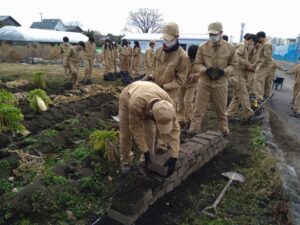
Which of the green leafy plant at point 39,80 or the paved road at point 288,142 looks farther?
the green leafy plant at point 39,80

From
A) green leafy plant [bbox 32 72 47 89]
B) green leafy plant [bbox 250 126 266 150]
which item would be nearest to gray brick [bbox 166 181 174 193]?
green leafy plant [bbox 250 126 266 150]

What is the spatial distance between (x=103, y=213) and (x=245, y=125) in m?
4.42

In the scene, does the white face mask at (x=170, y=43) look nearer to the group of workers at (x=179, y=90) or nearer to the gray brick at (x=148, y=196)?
the group of workers at (x=179, y=90)

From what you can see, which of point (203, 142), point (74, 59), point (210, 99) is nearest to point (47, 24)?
point (74, 59)

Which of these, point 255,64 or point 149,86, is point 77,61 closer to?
point 255,64

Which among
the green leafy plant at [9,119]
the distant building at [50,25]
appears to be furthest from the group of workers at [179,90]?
the distant building at [50,25]

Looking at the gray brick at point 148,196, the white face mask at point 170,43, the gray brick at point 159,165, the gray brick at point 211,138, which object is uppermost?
the white face mask at point 170,43

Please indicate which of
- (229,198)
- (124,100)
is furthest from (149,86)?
(229,198)

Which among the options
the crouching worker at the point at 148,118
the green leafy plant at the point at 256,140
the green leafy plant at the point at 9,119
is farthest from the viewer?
the green leafy plant at the point at 256,140

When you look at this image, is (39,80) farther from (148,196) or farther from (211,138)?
(148,196)

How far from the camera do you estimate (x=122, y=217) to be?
3.03 metres

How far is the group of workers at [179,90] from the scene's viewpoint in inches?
124

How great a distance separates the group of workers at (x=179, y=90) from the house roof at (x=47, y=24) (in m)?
50.8

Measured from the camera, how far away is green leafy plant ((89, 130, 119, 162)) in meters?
4.23
